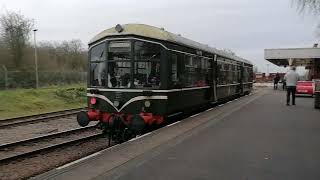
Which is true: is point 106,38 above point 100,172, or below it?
above

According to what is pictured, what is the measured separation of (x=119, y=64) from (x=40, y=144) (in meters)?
3.31

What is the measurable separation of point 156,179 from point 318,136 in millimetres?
6040

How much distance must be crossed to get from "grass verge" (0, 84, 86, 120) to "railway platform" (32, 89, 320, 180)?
14.1 metres

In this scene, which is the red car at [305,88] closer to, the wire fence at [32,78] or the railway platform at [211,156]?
the railway platform at [211,156]

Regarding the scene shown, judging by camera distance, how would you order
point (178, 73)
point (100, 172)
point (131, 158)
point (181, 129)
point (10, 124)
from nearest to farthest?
1. point (100, 172)
2. point (131, 158)
3. point (181, 129)
4. point (178, 73)
5. point (10, 124)

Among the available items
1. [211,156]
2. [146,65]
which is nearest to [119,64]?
[146,65]

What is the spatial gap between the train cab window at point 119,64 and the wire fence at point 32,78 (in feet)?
84.9

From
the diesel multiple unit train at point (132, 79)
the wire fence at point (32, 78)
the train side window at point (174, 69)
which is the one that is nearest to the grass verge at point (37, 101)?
the wire fence at point (32, 78)

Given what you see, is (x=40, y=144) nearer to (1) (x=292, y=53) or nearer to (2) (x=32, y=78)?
(2) (x=32, y=78)

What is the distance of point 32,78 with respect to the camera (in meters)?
43.1

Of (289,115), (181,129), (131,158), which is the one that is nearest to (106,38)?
(181,129)

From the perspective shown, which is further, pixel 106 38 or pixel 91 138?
pixel 91 138

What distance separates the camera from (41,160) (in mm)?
11578

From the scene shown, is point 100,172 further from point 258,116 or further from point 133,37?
point 258,116
